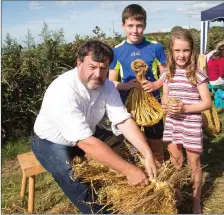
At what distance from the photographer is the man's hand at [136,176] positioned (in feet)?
7.61

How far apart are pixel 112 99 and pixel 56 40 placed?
2.70 m

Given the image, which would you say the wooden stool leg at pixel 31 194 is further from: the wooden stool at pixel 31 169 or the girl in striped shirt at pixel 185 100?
the girl in striped shirt at pixel 185 100

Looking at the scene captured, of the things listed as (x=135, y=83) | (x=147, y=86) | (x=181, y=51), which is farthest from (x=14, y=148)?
(x=181, y=51)

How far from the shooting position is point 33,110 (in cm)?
518

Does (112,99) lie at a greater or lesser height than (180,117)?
greater

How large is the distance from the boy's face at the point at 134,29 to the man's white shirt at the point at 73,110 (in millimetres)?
743

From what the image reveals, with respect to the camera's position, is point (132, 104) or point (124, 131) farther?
point (132, 104)

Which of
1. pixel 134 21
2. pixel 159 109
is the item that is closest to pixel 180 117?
pixel 159 109

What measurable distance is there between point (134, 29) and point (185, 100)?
853 mm

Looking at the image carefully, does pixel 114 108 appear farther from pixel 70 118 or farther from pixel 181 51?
pixel 181 51

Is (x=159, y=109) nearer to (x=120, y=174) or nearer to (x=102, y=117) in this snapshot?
(x=102, y=117)

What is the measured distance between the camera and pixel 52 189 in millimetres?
3900

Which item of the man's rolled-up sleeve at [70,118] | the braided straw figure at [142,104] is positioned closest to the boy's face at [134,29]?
the braided straw figure at [142,104]

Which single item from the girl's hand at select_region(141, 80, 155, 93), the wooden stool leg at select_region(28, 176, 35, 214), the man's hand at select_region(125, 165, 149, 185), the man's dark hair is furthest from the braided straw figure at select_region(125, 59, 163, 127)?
the wooden stool leg at select_region(28, 176, 35, 214)
